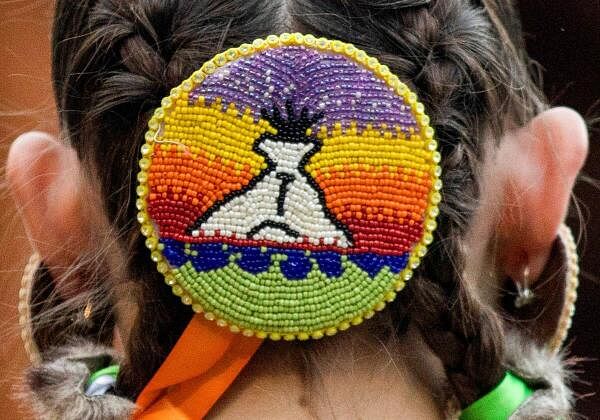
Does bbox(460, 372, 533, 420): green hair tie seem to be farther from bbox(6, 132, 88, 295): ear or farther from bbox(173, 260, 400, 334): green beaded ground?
bbox(6, 132, 88, 295): ear

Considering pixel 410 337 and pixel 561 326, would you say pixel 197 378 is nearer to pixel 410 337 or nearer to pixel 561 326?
pixel 410 337

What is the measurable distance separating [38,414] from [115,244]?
0.22 m

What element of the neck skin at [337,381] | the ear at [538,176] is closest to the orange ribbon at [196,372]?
the neck skin at [337,381]

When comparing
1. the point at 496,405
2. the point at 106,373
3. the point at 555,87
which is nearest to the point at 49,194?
the point at 106,373

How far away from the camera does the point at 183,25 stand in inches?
28.7

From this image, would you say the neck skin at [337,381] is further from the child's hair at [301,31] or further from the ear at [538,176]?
the ear at [538,176]

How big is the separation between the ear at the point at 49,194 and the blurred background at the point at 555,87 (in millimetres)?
238

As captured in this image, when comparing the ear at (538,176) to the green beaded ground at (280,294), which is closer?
the green beaded ground at (280,294)

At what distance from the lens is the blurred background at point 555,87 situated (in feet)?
3.82

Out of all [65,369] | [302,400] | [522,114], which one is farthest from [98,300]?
[522,114]

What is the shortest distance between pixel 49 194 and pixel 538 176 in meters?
0.63

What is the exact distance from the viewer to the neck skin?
30.3 inches

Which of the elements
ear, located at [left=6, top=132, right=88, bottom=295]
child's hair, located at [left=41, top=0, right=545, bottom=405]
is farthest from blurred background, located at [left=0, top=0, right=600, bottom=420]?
child's hair, located at [left=41, top=0, right=545, bottom=405]

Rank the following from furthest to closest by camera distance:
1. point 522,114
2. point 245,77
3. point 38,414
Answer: point 522,114 < point 38,414 < point 245,77
